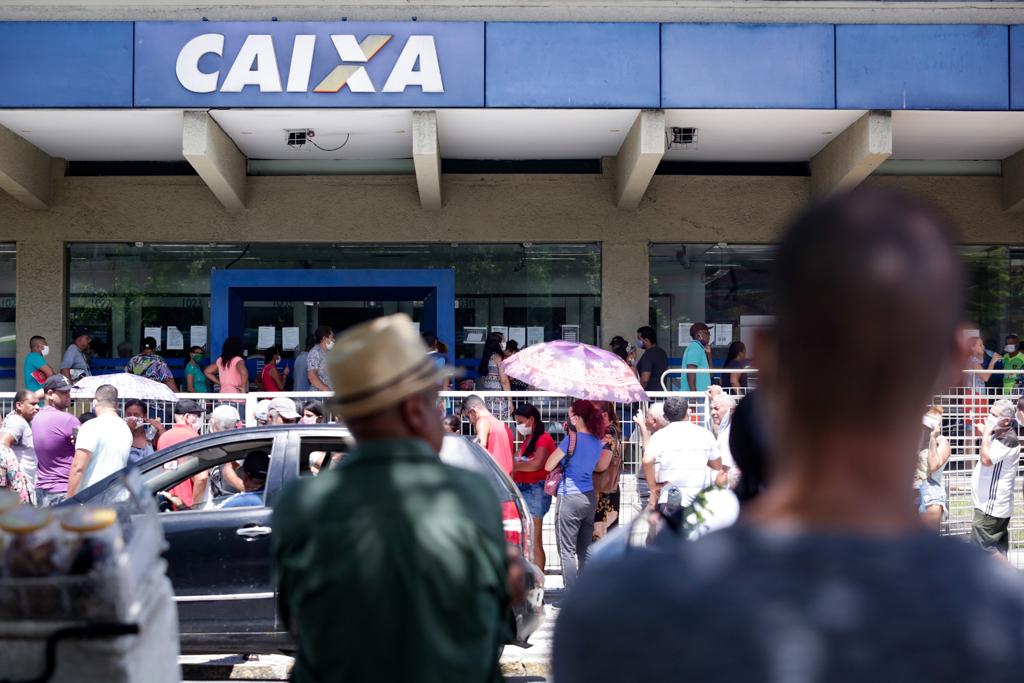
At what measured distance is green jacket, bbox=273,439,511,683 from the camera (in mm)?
2250

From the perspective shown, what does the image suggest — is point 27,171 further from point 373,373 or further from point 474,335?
point 373,373

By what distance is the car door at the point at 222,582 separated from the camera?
22.7ft

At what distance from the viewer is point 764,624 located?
121 centimetres

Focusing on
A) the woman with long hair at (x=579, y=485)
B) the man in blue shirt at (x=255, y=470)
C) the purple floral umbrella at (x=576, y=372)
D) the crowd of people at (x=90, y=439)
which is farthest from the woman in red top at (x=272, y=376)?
the man in blue shirt at (x=255, y=470)

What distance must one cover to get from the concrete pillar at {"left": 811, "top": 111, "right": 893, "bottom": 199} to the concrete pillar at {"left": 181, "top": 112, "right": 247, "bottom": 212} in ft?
26.9

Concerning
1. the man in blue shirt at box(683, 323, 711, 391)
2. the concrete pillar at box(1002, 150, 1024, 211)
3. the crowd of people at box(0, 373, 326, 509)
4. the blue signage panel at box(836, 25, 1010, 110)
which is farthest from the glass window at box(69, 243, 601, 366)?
the crowd of people at box(0, 373, 326, 509)

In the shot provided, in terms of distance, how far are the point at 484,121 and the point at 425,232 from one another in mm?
2756

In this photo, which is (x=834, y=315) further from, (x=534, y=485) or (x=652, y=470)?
Answer: (x=534, y=485)

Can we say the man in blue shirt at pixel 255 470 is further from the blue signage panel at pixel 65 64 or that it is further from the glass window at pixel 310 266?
the glass window at pixel 310 266

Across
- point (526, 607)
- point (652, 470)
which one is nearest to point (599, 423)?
point (652, 470)

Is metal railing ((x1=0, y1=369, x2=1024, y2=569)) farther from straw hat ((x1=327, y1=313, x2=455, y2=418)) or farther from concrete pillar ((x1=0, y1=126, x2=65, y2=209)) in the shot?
straw hat ((x1=327, y1=313, x2=455, y2=418))

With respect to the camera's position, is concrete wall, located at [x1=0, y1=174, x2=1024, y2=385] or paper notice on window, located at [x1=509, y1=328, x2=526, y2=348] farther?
paper notice on window, located at [x1=509, y1=328, x2=526, y2=348]

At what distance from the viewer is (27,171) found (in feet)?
53.6

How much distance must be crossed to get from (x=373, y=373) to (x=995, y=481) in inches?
336
